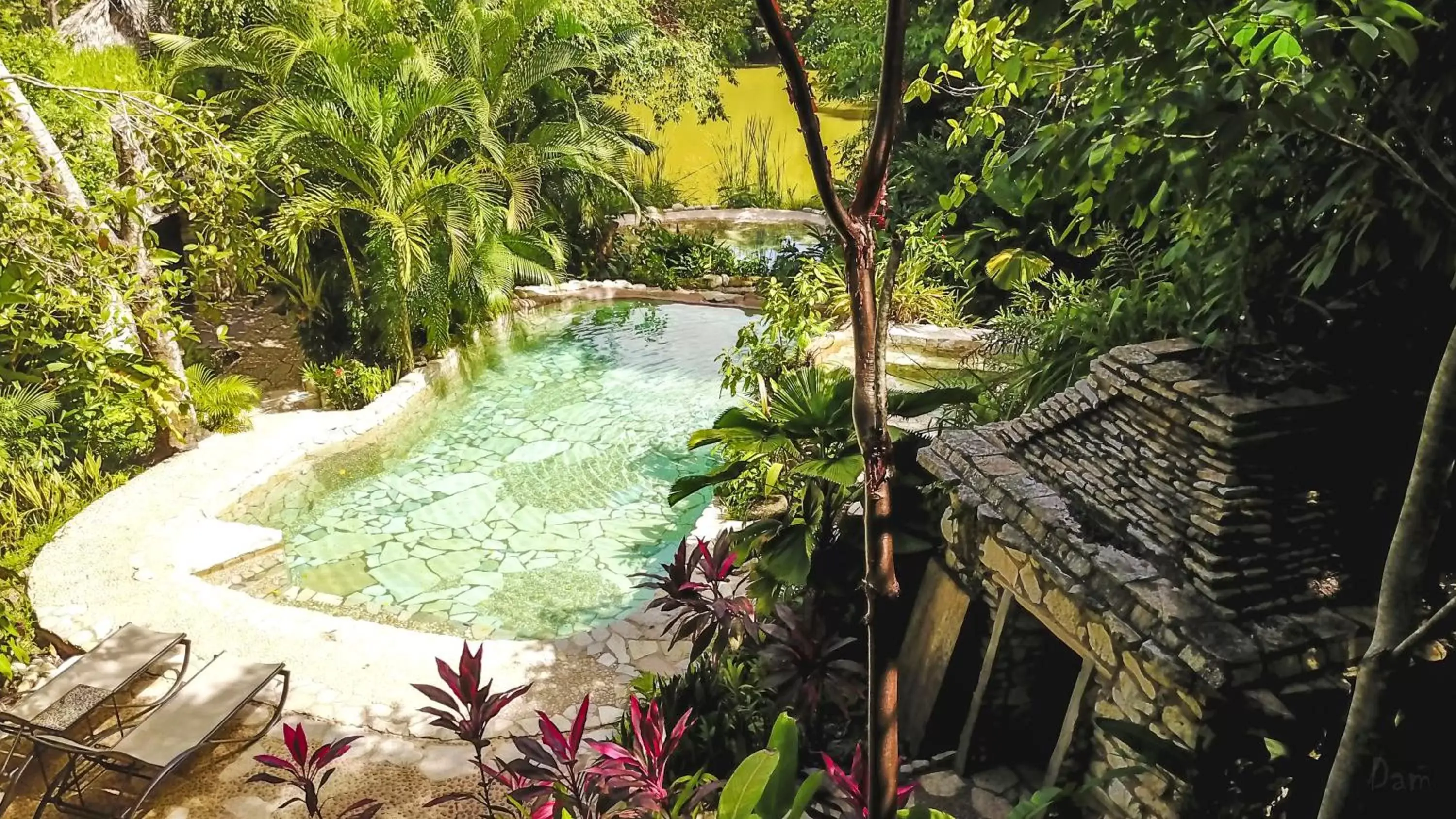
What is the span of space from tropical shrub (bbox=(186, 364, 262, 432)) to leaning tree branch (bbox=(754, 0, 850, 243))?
294 inches

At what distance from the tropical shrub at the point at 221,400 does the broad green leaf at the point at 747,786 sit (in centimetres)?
668

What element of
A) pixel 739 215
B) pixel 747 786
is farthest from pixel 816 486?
pixel 739 215

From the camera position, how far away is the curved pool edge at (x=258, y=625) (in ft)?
15.4

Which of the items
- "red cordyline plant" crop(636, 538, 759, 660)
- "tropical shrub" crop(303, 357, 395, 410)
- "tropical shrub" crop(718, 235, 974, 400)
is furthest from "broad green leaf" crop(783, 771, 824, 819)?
"tropical shrub" crop(303, 357, 395, 410)

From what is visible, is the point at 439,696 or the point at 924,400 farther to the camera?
the point at 924,400

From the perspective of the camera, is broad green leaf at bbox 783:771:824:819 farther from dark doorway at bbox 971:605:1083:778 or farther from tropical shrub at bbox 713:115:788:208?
tropical shrub at bbox 713:115:788:208

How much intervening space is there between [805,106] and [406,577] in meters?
5.77

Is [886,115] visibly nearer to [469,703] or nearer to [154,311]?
[469,703]

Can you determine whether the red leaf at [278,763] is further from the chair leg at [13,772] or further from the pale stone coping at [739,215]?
the pale stone coping at [739,215]

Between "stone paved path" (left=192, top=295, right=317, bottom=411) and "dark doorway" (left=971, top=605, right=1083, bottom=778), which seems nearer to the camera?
"dark doorway" (left=971, top=605, right=1083, bottom=778)

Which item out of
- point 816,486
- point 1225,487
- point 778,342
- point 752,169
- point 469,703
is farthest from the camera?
point 752,169

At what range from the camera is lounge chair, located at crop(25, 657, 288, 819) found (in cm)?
376

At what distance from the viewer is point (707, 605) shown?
4.47 m

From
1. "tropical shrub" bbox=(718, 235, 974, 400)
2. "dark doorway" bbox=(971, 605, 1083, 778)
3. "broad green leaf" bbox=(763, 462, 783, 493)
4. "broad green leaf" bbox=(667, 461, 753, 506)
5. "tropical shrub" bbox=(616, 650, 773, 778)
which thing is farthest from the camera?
"tropical shrub" bbox=(718, 235, 974, 400)
